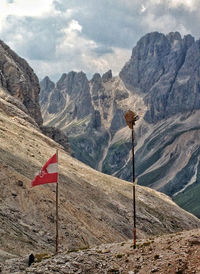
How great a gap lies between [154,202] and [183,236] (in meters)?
72.3

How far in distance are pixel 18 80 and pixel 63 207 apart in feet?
291

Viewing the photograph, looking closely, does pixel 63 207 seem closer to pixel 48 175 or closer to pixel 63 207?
pixel 63 207

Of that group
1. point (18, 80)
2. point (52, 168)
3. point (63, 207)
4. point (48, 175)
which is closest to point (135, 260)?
point (48, 175)

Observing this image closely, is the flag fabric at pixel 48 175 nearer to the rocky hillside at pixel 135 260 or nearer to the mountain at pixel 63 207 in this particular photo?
the rocky hillside at pixel 135 260

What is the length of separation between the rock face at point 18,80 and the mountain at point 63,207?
29.8 metres

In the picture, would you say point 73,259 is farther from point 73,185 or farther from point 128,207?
point 128,207

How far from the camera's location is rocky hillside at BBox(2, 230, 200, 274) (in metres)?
21.7

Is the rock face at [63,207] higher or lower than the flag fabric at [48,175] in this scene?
higher

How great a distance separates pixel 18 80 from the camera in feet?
461

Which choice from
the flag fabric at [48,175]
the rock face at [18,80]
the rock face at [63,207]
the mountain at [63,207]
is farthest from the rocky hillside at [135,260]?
the rock face at [18,80]

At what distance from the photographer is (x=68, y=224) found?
56938 millimetres

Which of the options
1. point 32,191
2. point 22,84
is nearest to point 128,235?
point 32,191

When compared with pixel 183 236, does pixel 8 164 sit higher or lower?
higher

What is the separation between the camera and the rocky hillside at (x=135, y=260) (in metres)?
21.7
